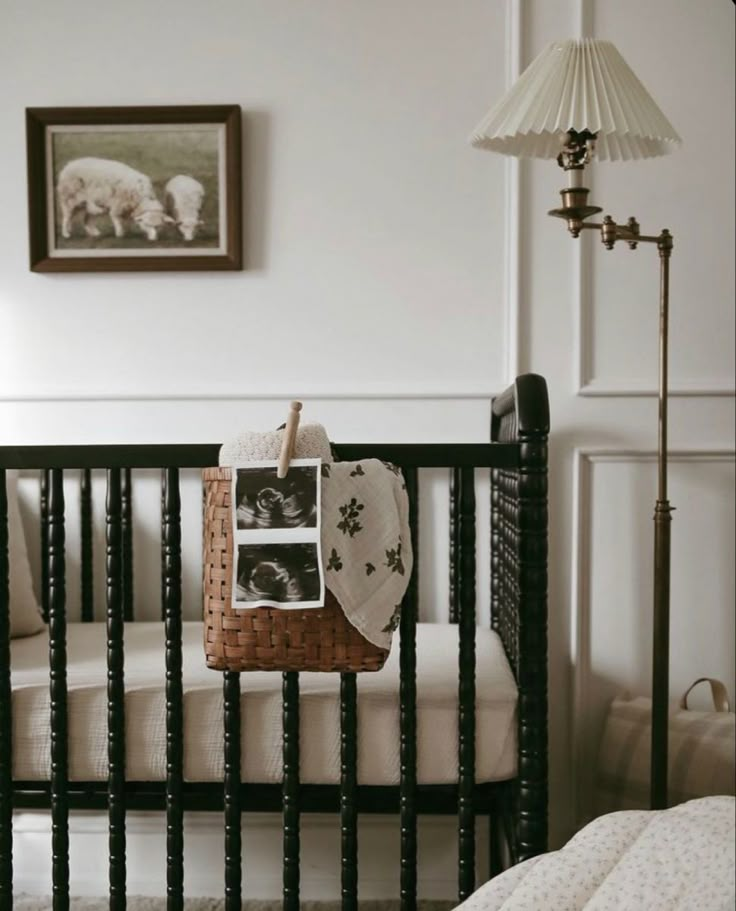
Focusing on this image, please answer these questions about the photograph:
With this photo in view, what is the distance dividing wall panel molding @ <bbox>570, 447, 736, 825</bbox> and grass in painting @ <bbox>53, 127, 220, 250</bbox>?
943mm

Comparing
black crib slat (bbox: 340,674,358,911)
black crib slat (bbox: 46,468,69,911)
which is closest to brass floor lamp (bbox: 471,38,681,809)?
black crib slat (bbox: 340,674,358,911)

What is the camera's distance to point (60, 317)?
2.12 metres

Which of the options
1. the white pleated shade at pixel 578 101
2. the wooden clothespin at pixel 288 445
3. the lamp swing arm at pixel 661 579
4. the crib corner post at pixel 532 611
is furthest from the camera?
the lamp swing arm at pixel 661 579

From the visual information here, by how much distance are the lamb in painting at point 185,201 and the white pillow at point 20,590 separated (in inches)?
25.9

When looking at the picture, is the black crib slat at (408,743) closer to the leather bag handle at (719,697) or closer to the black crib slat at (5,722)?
the black crib slat at (5,722)

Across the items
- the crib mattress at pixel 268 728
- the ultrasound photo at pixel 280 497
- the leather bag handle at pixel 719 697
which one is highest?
the ultrasound photo at pixel 280 497

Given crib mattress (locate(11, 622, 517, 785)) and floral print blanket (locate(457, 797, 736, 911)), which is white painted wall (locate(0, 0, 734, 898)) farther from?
floral print blanket (locate(457, 797, 736, 911))

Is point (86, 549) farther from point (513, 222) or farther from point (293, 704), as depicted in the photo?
point (513, 222)

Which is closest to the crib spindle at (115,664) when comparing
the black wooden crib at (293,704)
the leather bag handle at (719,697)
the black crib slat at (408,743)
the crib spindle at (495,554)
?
the black wooden crib at (293,704)

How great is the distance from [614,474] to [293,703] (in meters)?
0.95

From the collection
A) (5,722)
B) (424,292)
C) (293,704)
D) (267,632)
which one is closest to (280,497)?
(267,632)

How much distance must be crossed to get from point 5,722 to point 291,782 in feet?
1.47

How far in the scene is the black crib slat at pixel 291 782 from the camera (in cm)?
142

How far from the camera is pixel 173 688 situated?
143 centimetres
